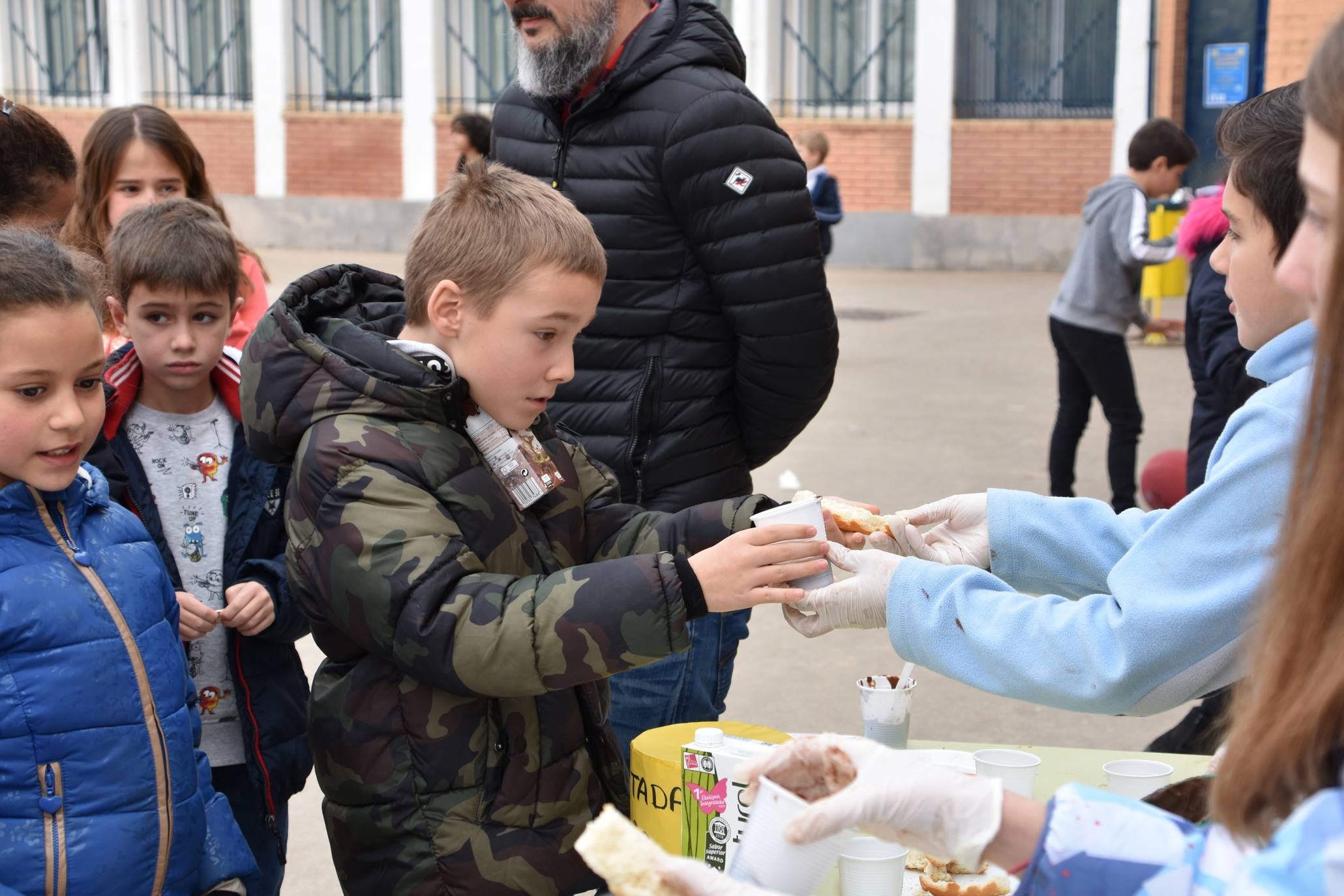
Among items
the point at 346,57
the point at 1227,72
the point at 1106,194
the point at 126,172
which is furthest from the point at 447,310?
the point at 346,57

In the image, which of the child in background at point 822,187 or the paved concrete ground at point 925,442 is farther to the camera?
the child in background at point 822,187

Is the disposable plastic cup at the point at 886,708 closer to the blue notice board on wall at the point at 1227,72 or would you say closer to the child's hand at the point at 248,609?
the child's hand at the point at 248,609

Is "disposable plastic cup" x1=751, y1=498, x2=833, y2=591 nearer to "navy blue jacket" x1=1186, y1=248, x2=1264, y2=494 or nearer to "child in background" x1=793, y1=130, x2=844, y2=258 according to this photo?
"navy blue jacket" x1=1186, y1=248, x2=1264, y2=494

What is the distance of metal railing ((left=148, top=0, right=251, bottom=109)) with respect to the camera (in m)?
19.9

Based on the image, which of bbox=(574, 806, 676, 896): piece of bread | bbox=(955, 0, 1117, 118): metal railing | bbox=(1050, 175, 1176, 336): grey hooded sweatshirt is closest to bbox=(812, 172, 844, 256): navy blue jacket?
bbox=(1050, 175, 1176, 336): grey hooded sweatshirt

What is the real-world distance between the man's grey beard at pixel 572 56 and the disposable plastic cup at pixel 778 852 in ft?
6.70

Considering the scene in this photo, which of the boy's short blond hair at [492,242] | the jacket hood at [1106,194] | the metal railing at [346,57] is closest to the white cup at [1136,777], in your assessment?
the boy's short blond hair at [492,242]

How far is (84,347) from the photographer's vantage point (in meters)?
2.02

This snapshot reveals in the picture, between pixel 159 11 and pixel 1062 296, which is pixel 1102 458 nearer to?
pixel 1062 296

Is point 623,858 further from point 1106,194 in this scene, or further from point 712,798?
point 1106,194

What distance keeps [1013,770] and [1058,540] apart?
15.0 inches

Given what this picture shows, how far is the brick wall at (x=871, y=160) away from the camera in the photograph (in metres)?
16.7

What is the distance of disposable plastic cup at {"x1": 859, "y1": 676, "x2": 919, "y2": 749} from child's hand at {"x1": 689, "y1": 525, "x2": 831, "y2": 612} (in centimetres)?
43

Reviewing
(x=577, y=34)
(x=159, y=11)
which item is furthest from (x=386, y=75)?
(x=577, y=34)
